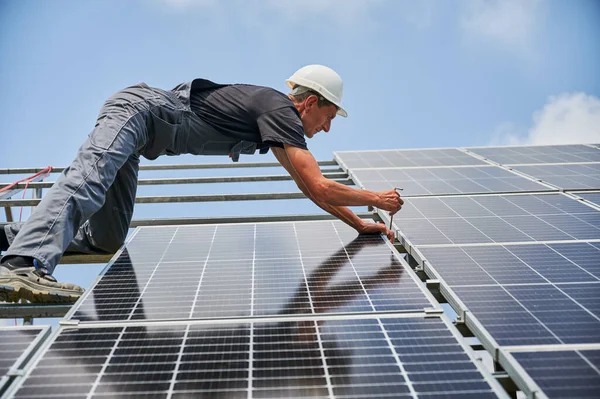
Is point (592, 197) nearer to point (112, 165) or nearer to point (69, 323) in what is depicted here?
point (112, 165)

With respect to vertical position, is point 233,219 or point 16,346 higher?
point 233,219

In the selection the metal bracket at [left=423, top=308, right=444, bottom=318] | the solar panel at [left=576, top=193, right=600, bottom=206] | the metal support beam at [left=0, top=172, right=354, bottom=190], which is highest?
the metal support beam at [left=0, top=172, right=354, bottom=190]

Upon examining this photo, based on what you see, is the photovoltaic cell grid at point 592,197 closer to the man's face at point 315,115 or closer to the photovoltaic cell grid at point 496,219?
the photovoltaic cell grid at point 496,219

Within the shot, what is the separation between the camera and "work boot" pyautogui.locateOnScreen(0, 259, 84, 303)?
3672 millimetres

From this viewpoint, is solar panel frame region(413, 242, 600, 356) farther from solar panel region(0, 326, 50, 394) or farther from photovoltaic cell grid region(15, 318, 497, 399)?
solar panel region(0, 326, 50, 394)

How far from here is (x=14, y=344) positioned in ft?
10.2

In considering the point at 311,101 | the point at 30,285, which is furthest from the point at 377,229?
the point at 30,285

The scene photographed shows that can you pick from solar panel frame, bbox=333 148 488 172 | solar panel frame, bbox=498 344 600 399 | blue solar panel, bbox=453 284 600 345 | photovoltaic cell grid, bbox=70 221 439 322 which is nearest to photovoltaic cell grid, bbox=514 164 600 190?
solar panel frame, bbox=333 148 488 172

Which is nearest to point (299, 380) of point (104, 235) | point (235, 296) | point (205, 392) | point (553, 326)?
point (205, 392)

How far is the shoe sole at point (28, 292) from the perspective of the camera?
3.67 meters

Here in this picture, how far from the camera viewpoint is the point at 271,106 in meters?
4.89

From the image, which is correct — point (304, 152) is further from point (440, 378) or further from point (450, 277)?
point (440, 378)

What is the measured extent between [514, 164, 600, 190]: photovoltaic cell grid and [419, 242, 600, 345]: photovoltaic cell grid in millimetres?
2574

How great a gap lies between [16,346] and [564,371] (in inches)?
108
